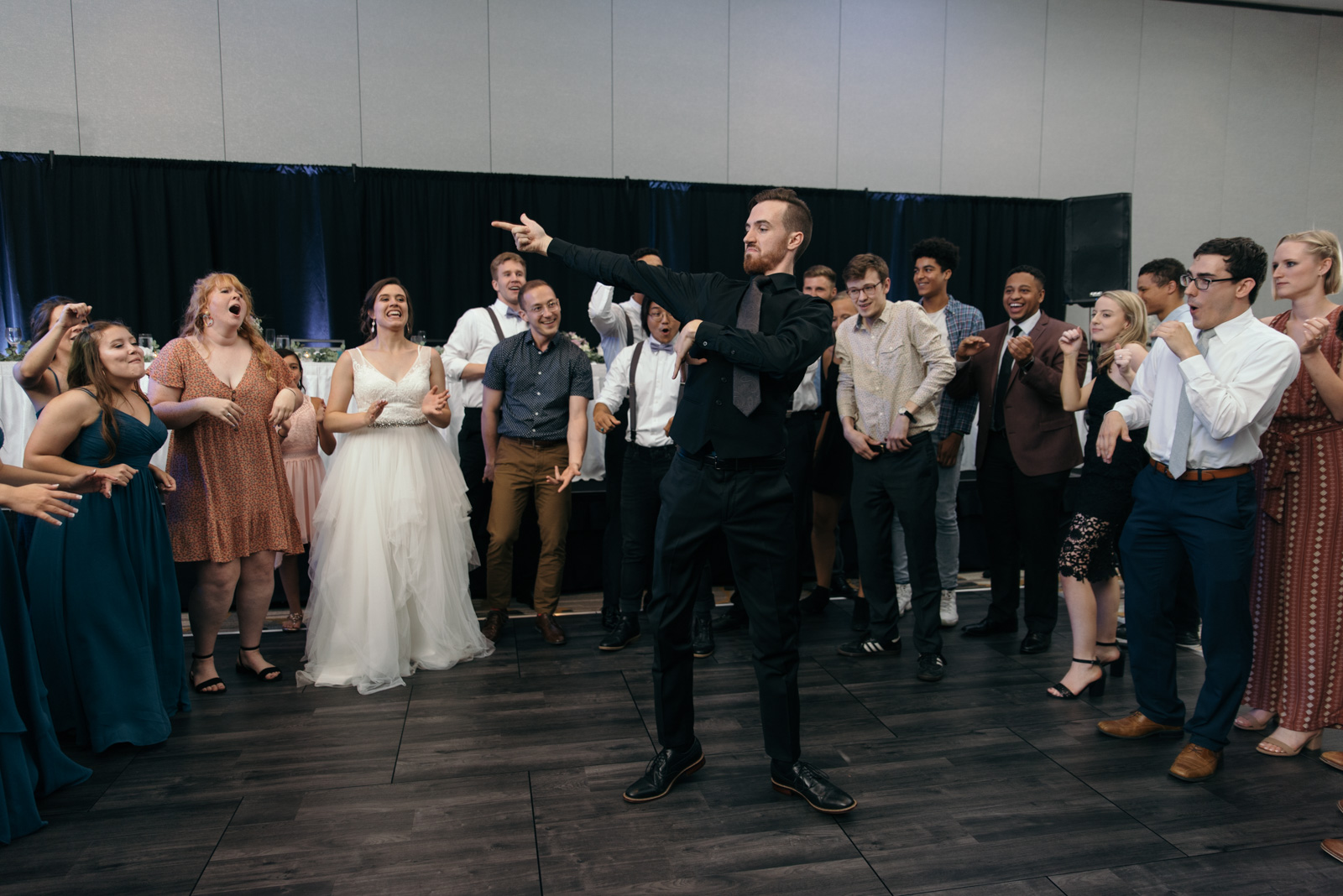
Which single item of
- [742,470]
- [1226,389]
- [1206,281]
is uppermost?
[1206,281]

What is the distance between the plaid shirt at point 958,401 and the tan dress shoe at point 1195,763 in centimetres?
179

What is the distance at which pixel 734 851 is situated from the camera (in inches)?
82.0

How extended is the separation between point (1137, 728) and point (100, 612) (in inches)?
137

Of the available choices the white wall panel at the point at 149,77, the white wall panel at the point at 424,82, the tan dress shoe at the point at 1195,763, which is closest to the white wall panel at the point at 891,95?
the white wall panel at the point at 424,82

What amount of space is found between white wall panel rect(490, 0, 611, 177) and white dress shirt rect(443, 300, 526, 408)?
11.5 feet

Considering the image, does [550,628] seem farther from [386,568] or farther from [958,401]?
[958,401]

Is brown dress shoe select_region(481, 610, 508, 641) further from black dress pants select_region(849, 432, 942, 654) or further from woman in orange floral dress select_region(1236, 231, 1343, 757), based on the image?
woman in orange floral dress select_region(1236, 231, 1343, 757)

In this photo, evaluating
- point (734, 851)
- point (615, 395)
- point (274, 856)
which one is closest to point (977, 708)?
point (734, 851)

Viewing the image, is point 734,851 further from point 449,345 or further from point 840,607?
point 449,345

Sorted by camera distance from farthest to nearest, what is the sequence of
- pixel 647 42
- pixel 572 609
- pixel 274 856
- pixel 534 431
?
pixel 647 42
pixel 572 609
pixel 534 431
pixel 274 856

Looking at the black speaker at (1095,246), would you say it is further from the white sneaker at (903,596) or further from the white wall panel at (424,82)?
the white wall panel at (424,82)

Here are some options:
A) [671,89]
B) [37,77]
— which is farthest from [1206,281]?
[37,77]

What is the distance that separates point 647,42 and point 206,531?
621 centimetres

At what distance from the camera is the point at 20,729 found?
2152 mm
